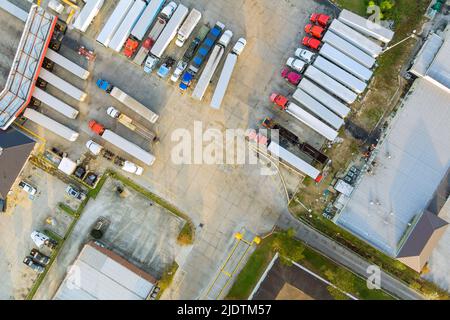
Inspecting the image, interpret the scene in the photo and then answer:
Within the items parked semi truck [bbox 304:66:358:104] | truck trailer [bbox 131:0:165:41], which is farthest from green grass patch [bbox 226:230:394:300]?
truck trailer [bbox 131:0:165:41]

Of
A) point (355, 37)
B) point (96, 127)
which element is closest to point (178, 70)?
point (96, 127)

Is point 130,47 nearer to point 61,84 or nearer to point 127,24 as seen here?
point 127,24

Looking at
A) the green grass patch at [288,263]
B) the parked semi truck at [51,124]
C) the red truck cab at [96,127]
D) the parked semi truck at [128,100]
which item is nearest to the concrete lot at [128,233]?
the red truck cab at [96,127]

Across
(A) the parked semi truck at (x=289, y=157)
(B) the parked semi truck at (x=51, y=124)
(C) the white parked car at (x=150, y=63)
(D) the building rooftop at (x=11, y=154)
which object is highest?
(C) the white parked car at (x=150, y=63)

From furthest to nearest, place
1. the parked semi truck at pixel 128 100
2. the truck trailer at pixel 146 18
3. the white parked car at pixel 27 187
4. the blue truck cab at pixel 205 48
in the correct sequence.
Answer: the white parked car at pixel 27 187
the blue truck cab at pixel 205 48
the truck trailer at pixel 146 18
the parked semi truck at pixel 128 100

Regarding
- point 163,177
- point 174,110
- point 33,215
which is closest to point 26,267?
point 33,215

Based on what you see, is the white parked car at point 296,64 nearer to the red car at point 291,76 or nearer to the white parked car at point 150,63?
the red car at point 291,76
